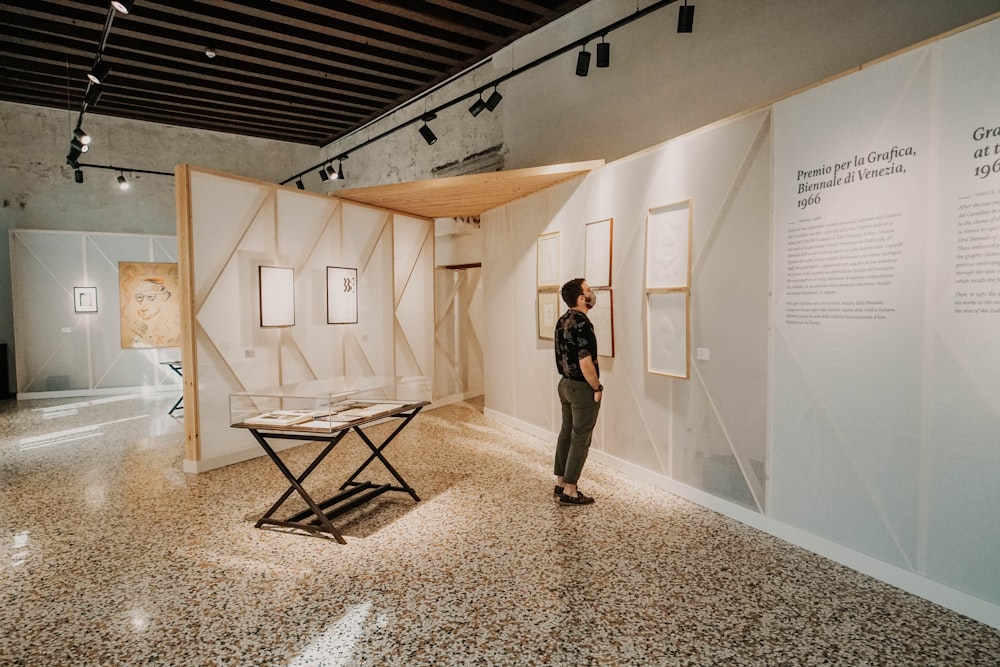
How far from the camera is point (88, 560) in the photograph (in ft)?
10.3

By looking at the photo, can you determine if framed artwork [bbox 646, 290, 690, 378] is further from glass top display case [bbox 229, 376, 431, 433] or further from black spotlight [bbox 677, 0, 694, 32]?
black spotlight [bbox 677, 0, 694, 32]

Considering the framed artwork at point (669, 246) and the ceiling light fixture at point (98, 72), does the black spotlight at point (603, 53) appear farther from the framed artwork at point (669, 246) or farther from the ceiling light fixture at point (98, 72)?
the ceiling light fixture at point (98, 72)

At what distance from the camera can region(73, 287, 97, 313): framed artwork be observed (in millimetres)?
8984

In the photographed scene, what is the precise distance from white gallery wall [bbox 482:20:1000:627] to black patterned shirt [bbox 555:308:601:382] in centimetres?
81

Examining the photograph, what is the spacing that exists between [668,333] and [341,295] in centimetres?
416

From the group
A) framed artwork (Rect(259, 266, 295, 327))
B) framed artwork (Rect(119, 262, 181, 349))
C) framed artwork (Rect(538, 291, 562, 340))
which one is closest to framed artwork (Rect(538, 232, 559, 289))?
framed artwork (Rect(538, 291, 562, 340))

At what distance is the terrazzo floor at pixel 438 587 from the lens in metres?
2.24

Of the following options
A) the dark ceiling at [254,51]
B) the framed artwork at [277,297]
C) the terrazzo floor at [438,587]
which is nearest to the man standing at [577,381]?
the terrazzo floor at [438,587]

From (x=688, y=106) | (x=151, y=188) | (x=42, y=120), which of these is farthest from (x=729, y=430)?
(x=42, y=120)

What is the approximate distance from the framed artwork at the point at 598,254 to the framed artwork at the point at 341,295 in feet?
10.3

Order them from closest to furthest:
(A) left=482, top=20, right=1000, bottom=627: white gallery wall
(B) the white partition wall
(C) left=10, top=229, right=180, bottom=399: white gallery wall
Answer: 1. (A) left=482, top=20, right=1000, bottom=627: white gallery wall
2. (B) the white partition wall
3. (C) left=10, top=229, right=180, bottom=399: white gallery wall

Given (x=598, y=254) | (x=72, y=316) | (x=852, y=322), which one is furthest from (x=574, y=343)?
(x=72, y=316)

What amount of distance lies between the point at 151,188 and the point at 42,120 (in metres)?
1.87

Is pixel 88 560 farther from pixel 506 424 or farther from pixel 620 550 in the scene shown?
pixel 506 424
